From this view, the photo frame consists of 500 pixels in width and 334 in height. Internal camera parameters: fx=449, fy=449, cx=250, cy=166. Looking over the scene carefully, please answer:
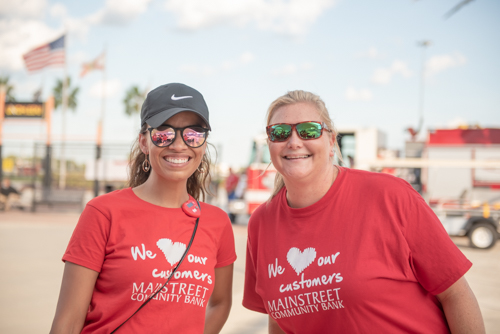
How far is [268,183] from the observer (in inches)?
568

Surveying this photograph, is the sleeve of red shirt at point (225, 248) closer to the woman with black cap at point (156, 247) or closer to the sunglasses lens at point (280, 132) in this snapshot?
the woman with black cap at point (156, 247)

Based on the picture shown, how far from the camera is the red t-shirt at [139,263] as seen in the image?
1924 millimetres

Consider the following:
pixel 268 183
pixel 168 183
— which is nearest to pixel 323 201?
pixel 168 183

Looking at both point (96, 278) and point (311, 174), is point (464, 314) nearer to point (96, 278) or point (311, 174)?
point (311, 174)

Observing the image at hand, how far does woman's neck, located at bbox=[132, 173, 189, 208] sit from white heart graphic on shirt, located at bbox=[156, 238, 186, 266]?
22cm

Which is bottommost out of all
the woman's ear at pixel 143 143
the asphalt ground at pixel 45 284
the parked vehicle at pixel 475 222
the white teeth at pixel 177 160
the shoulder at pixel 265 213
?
the asphalt ground at pixel 45 284

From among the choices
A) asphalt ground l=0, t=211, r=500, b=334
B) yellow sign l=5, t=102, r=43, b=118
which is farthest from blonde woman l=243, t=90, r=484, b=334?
yellow sign l=5, t=102, r=43, b=118

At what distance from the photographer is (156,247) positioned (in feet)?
6.70

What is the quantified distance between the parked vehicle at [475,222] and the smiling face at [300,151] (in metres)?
9.31

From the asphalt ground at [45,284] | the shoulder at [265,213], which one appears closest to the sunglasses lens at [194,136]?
the shoulder at [265,213]

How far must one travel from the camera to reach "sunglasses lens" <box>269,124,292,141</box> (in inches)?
93.9

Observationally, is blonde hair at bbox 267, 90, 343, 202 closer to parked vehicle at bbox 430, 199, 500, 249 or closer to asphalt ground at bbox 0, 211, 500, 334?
asphalt ground at bbox 0, 211, 500, 334

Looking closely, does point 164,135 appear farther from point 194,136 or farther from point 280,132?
point 280,132

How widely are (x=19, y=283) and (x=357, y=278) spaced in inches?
237
